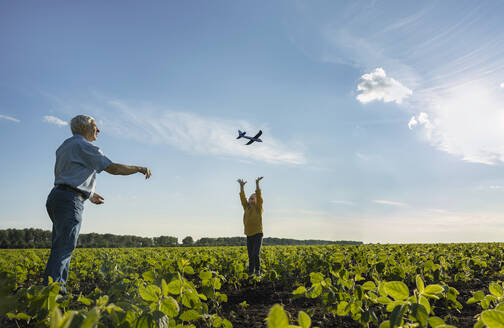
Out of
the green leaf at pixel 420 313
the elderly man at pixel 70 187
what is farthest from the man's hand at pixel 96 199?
the green leaf at pixel 420 313

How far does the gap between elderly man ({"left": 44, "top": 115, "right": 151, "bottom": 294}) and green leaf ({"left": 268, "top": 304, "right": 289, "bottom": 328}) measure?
3447 mm

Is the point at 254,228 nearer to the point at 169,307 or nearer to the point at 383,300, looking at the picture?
the point at 383,300

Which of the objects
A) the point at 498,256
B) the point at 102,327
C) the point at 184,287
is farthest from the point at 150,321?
the point at 498,256

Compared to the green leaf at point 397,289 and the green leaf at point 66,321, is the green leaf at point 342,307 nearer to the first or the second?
the green leaf at point 397,289

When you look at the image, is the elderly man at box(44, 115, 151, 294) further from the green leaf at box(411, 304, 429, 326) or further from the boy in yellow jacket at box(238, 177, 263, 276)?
the boy in yellow jacket at box(238, 177, 263, 276)

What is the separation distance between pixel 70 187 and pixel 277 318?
375cm

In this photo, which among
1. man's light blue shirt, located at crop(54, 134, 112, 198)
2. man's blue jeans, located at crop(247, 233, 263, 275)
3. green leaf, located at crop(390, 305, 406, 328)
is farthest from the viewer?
man's blue jeans, located at crop(247, 233, 263, 275)

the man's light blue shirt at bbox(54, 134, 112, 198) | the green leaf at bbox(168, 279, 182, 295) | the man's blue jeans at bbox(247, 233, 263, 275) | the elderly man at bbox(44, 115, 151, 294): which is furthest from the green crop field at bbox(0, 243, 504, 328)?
the man's light blue shirt at bbox(54, 134, 112, 198)

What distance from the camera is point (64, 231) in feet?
12.2

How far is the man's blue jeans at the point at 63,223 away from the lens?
3.66m

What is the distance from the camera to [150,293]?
4.49 feet

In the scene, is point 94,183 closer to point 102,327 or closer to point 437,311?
point 102,327

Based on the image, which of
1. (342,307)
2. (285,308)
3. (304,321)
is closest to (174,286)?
(304,321)

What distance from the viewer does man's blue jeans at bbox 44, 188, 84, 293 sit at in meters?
3.66
